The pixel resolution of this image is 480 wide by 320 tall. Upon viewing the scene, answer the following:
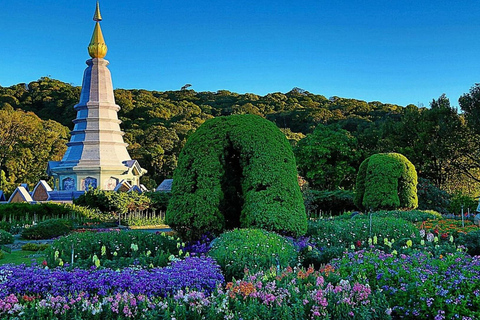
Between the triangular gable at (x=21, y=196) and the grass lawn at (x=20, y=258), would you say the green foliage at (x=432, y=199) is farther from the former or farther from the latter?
the triangular gable at (x=21, y=196)

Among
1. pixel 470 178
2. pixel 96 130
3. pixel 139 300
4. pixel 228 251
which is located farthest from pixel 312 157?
pixel 139 300

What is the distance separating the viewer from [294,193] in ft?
28.7

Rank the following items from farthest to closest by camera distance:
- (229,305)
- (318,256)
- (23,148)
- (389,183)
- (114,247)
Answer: (23,148), (389,183), (114,247), (318,256), (229,305)

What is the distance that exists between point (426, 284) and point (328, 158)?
3037 cm

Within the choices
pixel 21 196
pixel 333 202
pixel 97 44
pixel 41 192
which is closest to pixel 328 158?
pixel 333 202

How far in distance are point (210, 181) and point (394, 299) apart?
4578 millimetres

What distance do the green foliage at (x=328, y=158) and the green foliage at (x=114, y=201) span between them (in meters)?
15.1

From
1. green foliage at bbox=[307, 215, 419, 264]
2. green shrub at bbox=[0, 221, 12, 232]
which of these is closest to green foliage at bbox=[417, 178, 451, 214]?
green foliage at bbox=[307, 215, 419, 264]

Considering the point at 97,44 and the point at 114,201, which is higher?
the point at 97,44

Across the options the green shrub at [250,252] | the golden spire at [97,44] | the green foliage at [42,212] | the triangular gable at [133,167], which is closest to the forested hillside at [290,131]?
the triangular gable at [133,167]

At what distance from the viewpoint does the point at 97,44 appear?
33656 millimetres

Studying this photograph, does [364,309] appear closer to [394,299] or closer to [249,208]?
[394,299]

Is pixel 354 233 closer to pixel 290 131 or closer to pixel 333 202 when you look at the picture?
pixel 333 202

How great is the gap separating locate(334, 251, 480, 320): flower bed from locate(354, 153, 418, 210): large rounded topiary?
11.8 m
